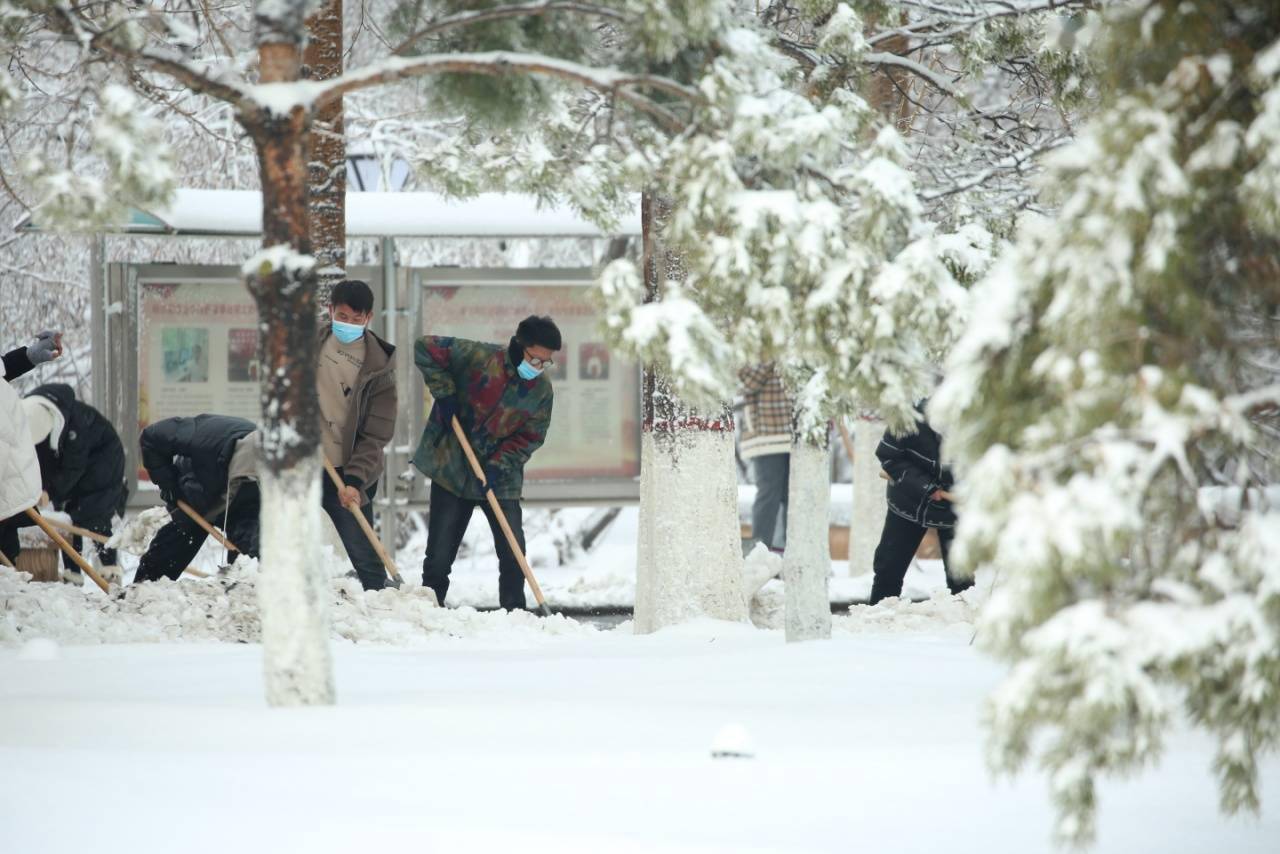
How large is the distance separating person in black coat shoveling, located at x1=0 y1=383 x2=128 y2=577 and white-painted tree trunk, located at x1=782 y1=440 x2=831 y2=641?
4.70 metres

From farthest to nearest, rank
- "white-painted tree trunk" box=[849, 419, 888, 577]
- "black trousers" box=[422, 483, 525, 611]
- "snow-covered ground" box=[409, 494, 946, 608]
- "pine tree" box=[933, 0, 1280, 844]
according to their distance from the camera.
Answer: "white-painted tree trunk" box=[849, 419, 888, 577], "snow-covered ground" box=[409, 494, 946, 608], "black trousers" box=[422, 483, 525, 611], "pine tree" box=[933, 0, 1280, 844]

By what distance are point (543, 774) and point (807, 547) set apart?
2.78 metres

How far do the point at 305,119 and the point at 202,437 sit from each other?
428cm

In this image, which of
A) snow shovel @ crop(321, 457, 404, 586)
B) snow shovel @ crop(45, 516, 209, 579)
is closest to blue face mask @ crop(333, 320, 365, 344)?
snow shovel @ crop(321, 457, 404, 586)

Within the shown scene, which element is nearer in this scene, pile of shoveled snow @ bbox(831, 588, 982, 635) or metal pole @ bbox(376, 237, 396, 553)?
pile of shoveled snow @ bbox(831, 588, 982, 635)

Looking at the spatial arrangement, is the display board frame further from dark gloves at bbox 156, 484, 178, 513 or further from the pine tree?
the pine tree

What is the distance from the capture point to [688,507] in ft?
24.8

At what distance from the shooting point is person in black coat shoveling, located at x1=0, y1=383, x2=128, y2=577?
8.88 m

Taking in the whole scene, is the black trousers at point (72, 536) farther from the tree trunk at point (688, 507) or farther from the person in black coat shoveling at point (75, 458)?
the tree trunk at point (688, 507)

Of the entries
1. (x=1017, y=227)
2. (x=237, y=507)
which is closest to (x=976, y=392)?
(x=1017, y=227)

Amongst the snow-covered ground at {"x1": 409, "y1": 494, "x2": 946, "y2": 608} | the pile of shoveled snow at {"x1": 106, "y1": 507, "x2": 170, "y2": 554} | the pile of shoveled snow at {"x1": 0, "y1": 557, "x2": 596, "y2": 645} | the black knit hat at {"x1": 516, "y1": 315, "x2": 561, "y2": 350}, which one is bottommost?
the snow-covered ground at {"x1": 409, "y1": 494, "x2": 946, "y2": 608}

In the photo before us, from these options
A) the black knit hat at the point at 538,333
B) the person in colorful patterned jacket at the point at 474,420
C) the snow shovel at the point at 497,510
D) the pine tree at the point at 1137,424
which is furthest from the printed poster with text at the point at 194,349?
the pine tree at the point at 1137,424

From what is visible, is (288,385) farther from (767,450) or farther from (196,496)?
(767,450)

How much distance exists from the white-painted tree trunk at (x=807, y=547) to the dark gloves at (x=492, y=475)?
226cm
